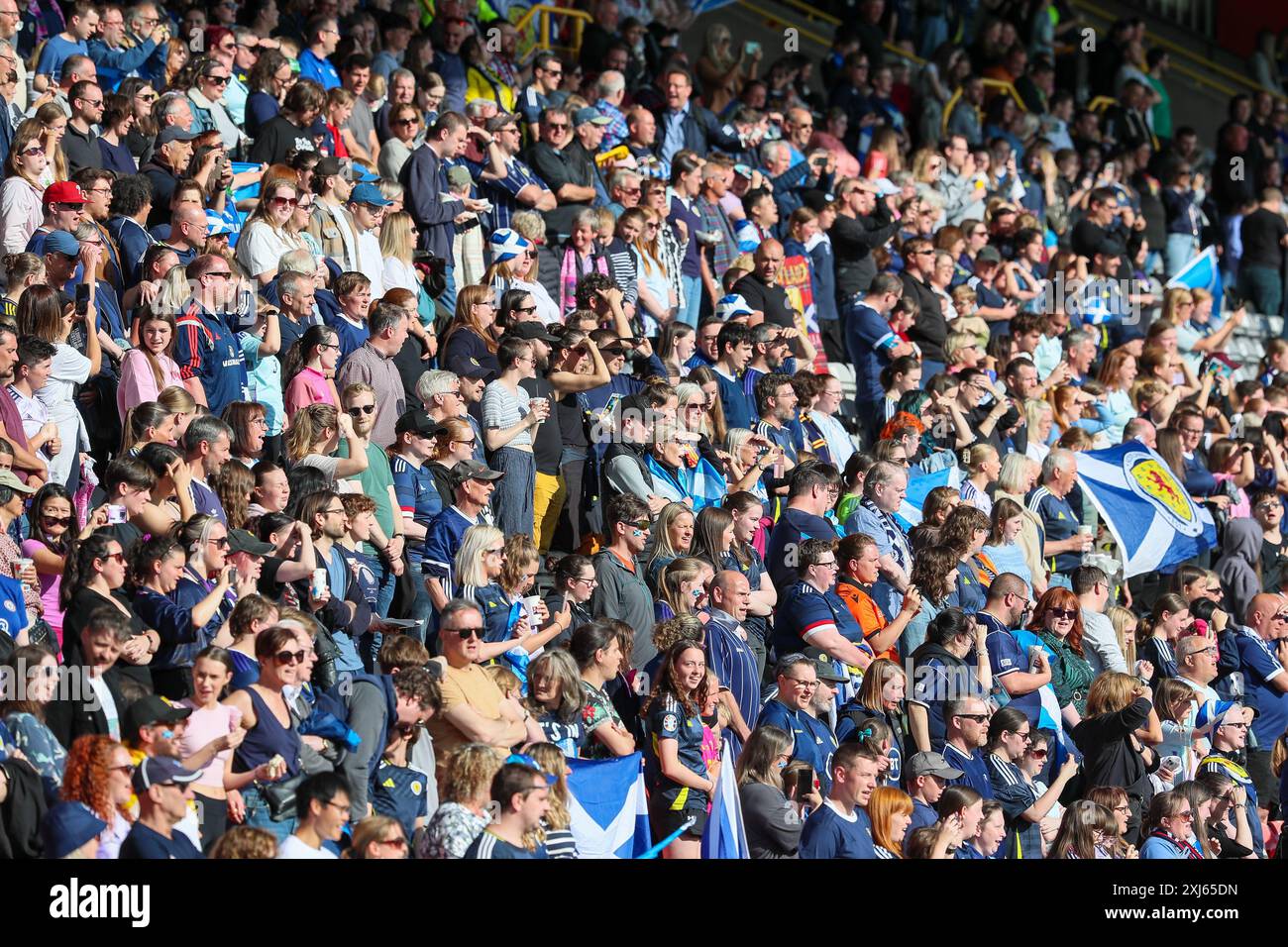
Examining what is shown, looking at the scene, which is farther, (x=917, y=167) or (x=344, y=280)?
(x=917, y=167)

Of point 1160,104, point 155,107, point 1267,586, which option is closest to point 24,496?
point 155,107

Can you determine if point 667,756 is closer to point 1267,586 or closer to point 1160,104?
point 1267,586

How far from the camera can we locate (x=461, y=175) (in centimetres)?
1297

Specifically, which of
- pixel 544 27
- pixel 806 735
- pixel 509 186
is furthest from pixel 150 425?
pixel 544 27

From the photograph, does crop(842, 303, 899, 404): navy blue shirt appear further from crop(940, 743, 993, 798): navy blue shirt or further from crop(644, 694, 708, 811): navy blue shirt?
crop(644, 694, 708, 811): navy blue shirt

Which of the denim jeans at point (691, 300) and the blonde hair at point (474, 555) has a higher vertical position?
the blonde hair at point (474, 555)

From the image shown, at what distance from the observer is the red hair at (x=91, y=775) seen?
270 inches

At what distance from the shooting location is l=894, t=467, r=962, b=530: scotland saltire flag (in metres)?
12.2

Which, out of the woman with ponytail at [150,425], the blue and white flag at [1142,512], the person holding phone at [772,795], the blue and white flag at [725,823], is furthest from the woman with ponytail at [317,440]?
the blue and white flag at [1142,512]

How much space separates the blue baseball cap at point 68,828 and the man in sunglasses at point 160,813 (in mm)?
121

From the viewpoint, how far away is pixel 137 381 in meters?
9.65

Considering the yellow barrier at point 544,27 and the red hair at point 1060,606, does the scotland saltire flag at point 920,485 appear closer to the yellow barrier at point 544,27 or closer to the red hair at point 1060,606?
the red hair at point 1060,606

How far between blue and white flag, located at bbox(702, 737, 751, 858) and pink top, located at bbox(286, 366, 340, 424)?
3.01 meters
